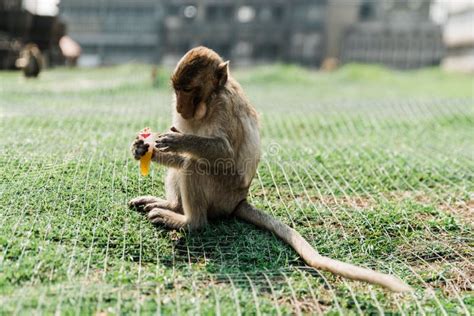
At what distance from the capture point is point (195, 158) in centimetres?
393

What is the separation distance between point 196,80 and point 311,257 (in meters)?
1.30

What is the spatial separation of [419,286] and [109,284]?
5.78ft

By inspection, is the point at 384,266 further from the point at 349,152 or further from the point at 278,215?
the point at 349,152

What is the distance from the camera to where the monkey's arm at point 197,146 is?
3770mm

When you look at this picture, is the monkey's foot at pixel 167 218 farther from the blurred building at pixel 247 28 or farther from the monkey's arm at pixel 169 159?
the blurred building at pixel 247 28

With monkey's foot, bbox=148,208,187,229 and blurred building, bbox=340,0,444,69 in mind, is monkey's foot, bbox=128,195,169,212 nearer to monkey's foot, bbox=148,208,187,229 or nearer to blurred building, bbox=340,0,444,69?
monkey's foot, bbox=148,208,187,229

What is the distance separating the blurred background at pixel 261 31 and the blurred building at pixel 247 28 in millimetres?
57

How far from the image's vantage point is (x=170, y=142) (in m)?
3.77

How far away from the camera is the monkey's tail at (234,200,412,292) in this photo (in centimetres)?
316

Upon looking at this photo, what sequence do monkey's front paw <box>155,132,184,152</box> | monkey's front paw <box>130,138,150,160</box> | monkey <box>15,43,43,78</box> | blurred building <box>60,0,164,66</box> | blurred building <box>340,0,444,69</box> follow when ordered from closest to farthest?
monkey's front paw <box>155,132,184,152</box> → monkey's front paw <box>130,138,150,160</box> → monkey <box>15,43,43,78</box> → blurred building <box>340,0,444,69</box> → blurred building <box>60,0,164,66</box>

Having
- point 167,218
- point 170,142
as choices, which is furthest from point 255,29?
point 170,142

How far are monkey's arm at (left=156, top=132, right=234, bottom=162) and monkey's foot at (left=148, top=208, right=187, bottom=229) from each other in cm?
45

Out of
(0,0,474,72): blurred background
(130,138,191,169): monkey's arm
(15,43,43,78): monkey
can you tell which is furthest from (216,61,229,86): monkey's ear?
(0,0,474,72): blurred background

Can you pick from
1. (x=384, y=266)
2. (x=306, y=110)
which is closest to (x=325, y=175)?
(x=384, y=266)
